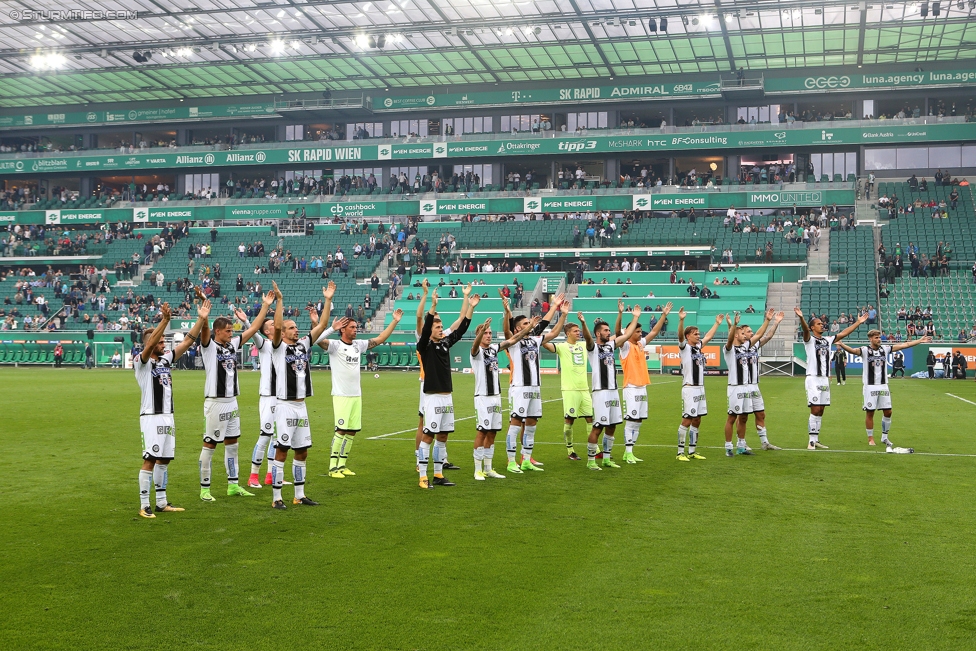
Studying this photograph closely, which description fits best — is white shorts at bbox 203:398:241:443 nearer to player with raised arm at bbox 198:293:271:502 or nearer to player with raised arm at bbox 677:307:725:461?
player with raised arm at bbox 198:293:271:502

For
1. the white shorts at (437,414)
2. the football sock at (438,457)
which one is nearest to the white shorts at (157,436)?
the white shorts at (437,414)

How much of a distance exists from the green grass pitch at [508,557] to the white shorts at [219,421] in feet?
2.78

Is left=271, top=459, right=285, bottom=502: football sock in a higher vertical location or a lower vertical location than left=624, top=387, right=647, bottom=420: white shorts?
lower

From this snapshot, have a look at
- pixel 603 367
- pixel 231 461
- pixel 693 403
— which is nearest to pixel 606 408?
pixel 603 367

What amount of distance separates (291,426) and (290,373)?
643 mm

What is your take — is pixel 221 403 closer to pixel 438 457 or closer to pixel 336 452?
pixel 336 452

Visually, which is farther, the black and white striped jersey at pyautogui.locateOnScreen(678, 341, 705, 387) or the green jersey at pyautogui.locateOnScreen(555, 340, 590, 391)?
the black and white striped jersey at pyautogui.locateOnScreen(678, 341, 705, 387)

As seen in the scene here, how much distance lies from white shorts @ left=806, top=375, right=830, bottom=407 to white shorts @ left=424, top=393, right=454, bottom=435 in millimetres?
7981

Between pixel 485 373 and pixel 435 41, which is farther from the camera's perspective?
pixel 435 41

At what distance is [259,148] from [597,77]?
85.7 feet

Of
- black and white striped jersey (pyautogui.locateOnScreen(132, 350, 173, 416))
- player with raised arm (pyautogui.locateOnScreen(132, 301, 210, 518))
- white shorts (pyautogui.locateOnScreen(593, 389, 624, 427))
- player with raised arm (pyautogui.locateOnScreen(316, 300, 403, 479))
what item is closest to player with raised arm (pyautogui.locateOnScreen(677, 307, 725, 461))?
white shorts (pyautogui.locateOnScreen(593, 389, 624, 427))

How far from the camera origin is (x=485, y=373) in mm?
13039

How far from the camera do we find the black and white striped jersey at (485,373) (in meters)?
13.0

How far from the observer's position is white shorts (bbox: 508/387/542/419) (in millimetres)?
13867
